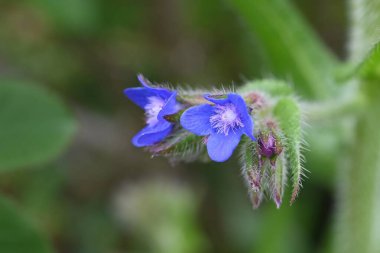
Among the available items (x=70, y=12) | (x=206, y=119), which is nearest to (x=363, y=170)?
(x=206, y=119)

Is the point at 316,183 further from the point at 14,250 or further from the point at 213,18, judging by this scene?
the point at 14,250

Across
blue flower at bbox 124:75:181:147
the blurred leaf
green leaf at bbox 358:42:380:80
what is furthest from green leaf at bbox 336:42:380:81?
the blurred leaf

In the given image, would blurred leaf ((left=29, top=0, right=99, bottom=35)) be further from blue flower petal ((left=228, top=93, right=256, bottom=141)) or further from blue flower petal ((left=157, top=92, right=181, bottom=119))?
blue flower petal ((left=228, top=93, right=256, bottom=141))

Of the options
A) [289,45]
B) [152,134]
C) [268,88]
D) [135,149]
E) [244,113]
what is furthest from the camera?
[135,149]

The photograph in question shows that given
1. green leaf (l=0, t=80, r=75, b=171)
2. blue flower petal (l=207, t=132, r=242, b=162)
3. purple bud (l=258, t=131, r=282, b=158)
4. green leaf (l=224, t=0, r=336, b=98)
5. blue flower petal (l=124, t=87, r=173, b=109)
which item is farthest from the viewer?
green leaf (l=224, t=0, r=336, b=98)

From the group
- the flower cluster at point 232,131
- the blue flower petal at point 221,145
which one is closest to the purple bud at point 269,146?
the flower cluster at point 232,131

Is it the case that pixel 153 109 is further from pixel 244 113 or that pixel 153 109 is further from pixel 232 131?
pixel 244 113
